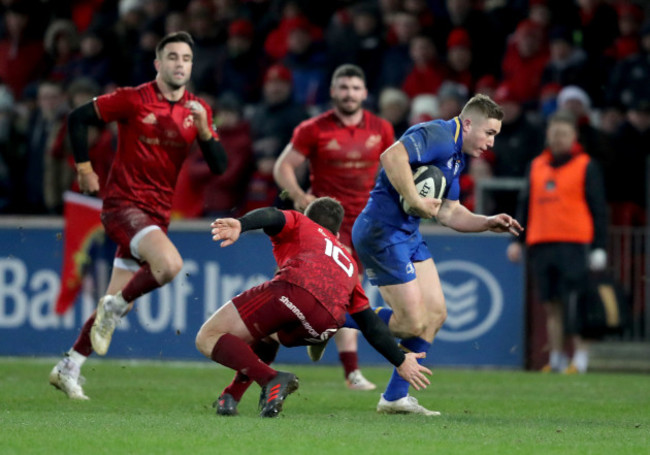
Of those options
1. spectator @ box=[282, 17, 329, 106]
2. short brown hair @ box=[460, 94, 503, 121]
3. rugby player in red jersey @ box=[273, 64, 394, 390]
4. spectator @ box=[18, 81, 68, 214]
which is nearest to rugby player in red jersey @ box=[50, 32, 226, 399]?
rugby player in red jersey @ box=[273, 64, 394, 390]

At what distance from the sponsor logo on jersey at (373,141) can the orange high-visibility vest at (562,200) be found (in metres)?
2.71

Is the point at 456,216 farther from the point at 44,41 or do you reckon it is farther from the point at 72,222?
the point at 44,41

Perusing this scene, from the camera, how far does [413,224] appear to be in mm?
9258

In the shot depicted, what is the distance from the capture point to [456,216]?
9.39m

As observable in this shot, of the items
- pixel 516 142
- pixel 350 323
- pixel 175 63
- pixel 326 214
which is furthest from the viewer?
pixel 516 142

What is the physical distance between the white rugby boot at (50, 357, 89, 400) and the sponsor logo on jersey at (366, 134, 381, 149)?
3340mm

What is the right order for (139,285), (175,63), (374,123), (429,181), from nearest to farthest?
(429,181)
(139,285)
(175,63)
(374,123)

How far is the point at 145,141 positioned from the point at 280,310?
259cm

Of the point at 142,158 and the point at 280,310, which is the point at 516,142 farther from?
the point at 280,310

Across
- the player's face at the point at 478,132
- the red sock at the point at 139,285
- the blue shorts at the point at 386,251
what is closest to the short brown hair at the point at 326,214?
the blue shorts at the point at 386,251

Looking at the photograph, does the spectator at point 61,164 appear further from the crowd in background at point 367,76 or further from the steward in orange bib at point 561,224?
the steward in orange bib at point 561,224

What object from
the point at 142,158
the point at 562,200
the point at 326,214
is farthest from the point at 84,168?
the point at 562,200

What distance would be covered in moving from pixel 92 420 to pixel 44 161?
8.66 meters

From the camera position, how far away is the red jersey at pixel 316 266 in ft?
27.0
